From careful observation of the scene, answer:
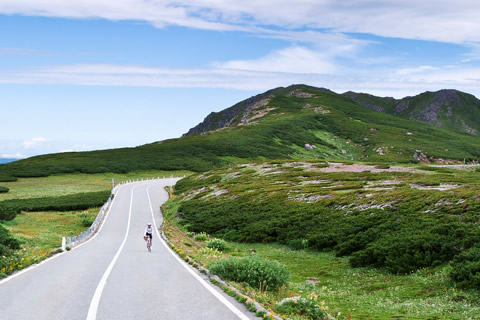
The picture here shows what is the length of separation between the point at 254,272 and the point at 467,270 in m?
7.49

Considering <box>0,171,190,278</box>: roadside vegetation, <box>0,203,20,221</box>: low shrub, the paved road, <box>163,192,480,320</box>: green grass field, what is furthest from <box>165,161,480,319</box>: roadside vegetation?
<box>0,203,20,221</box>: low shrub

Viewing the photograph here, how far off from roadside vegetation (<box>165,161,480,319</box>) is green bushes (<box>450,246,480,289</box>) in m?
0.04

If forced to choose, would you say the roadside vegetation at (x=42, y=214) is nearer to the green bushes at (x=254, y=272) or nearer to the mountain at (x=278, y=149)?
the green bushes at (x=254, y=272)

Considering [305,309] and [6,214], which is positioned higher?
[305,309]

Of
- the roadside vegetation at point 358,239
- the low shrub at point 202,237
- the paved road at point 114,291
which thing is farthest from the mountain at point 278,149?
the paved road at point 114,291

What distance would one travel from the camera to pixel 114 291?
13656mm

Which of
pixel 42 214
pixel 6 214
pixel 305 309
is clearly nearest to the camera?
pixel 305 309

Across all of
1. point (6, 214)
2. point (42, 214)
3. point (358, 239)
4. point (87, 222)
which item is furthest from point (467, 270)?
point (42, 214)

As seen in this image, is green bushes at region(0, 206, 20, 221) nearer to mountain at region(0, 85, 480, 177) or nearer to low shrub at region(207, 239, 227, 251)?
low shrub at region(207, 239, 227, 251)

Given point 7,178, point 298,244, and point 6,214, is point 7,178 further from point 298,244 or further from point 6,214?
point 298,244

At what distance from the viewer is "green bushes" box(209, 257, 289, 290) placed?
14953mm

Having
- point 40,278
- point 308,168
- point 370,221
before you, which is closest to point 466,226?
point 370,221

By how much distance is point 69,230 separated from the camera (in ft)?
153

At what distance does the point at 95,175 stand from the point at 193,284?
98.6 meters
